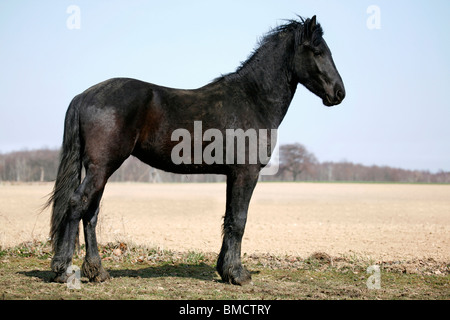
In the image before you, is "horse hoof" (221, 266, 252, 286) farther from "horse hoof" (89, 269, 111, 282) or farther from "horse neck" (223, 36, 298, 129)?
"horse neck" (223, 36, 298, 129)

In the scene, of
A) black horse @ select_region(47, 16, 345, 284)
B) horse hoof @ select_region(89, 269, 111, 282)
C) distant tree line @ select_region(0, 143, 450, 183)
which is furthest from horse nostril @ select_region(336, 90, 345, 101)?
distant tree line @ select_region(0, 143, 450, 183)

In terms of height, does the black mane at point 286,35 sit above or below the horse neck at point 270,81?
above

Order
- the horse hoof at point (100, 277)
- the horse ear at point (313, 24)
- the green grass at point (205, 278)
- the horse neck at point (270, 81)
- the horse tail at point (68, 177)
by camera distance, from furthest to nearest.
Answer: the horse neck at point (270, 81) < the horse ear at point (313, 24) < the horse hoof at point (100, 277) < the horse tail at point (68, 177) < the green grass at point (205, 278)

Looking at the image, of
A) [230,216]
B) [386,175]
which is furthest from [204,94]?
[386,175]

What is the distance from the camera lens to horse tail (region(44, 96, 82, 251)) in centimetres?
548

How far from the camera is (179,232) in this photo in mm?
15148

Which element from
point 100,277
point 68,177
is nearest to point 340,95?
point 68,177

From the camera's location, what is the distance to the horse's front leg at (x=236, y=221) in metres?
5.78

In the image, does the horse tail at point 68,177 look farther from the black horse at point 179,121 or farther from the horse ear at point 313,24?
the horse ear at point 313,24

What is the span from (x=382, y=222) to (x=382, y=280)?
14719 millimetres

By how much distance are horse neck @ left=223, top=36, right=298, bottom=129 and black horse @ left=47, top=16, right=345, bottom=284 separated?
14 mm

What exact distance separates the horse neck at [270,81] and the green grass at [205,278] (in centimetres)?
236

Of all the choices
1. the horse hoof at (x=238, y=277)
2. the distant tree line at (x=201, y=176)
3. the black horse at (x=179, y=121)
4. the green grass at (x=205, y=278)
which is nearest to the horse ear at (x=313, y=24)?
the black horse at (x=179, y=121)
